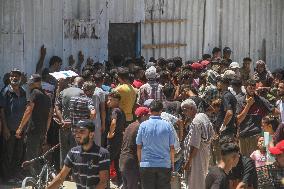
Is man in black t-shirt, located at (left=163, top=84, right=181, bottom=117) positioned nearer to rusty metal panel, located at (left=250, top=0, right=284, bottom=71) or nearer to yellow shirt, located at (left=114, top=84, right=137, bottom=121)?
yellow shirt, located at (left=114, top=84, right=137, bottom=121)

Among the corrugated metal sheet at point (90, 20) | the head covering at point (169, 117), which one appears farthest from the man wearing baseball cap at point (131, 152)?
the corrugated metal sheet at point (90, 20)

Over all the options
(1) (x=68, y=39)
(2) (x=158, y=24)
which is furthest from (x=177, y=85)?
(2) (x=158, y=24)

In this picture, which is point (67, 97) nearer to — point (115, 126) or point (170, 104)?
point (115, 126)

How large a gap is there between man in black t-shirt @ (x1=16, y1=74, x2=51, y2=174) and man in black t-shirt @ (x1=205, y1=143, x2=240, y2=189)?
4.95m

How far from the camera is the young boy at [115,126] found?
11040mm

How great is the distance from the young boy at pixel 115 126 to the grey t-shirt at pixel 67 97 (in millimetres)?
533

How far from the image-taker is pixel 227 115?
11461 millimetres

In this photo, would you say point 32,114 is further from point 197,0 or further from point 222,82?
point 197,0

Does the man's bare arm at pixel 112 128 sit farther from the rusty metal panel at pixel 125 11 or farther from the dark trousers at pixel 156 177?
the rusty metal panel at pixel 125 11

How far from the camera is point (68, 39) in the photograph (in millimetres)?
14852

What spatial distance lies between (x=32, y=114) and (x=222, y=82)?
310 cm

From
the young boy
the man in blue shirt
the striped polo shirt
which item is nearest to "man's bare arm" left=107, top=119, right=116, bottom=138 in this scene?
the young boy

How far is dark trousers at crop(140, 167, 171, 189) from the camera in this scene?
941 cm

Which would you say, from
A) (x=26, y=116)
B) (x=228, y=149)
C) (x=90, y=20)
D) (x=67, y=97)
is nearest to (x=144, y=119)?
(x=67, y=97)
